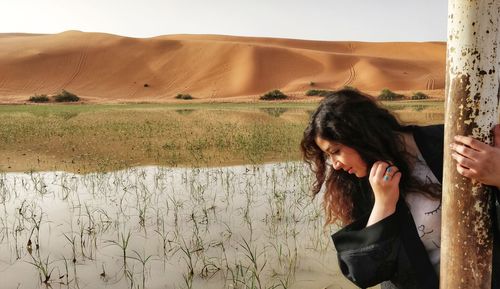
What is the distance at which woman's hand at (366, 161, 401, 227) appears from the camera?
1736mm

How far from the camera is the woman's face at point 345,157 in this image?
2.04 meters

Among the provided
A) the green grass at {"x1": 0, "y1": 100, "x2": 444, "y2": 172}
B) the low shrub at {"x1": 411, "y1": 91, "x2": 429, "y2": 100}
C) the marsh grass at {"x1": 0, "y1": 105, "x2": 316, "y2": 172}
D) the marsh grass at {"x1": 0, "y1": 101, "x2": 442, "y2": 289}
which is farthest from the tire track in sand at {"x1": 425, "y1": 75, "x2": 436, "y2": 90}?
the marsh grass at {"x1": 0, "y1": 101, "x2": 442, "y2": 289}

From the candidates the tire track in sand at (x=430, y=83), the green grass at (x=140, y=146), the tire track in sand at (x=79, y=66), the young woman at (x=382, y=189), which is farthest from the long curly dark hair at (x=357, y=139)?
the tire track in sand at (x=79, y=66)

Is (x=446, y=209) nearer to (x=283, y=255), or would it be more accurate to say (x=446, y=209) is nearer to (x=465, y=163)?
(x=465, y=163)

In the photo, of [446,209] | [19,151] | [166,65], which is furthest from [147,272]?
[166,65]

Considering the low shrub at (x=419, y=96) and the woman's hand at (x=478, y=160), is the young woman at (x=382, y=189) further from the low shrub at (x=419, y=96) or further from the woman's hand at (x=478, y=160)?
the low shrub at (x=419, y=96)

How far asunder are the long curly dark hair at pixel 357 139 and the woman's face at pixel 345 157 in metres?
0.02

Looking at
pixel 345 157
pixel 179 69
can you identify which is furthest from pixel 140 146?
pixel 179 69

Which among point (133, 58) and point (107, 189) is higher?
point (133, 58)

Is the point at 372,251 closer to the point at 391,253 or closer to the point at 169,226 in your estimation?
the point at 391,253

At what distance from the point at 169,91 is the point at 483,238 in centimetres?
5562

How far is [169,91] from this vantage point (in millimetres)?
55938

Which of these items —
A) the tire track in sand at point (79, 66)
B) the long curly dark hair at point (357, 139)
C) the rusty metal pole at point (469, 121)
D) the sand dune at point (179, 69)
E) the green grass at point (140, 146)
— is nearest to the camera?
the rusty metal pole at point (469, 121)

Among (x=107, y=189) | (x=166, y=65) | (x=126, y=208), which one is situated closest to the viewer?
(x=126, y=208)
